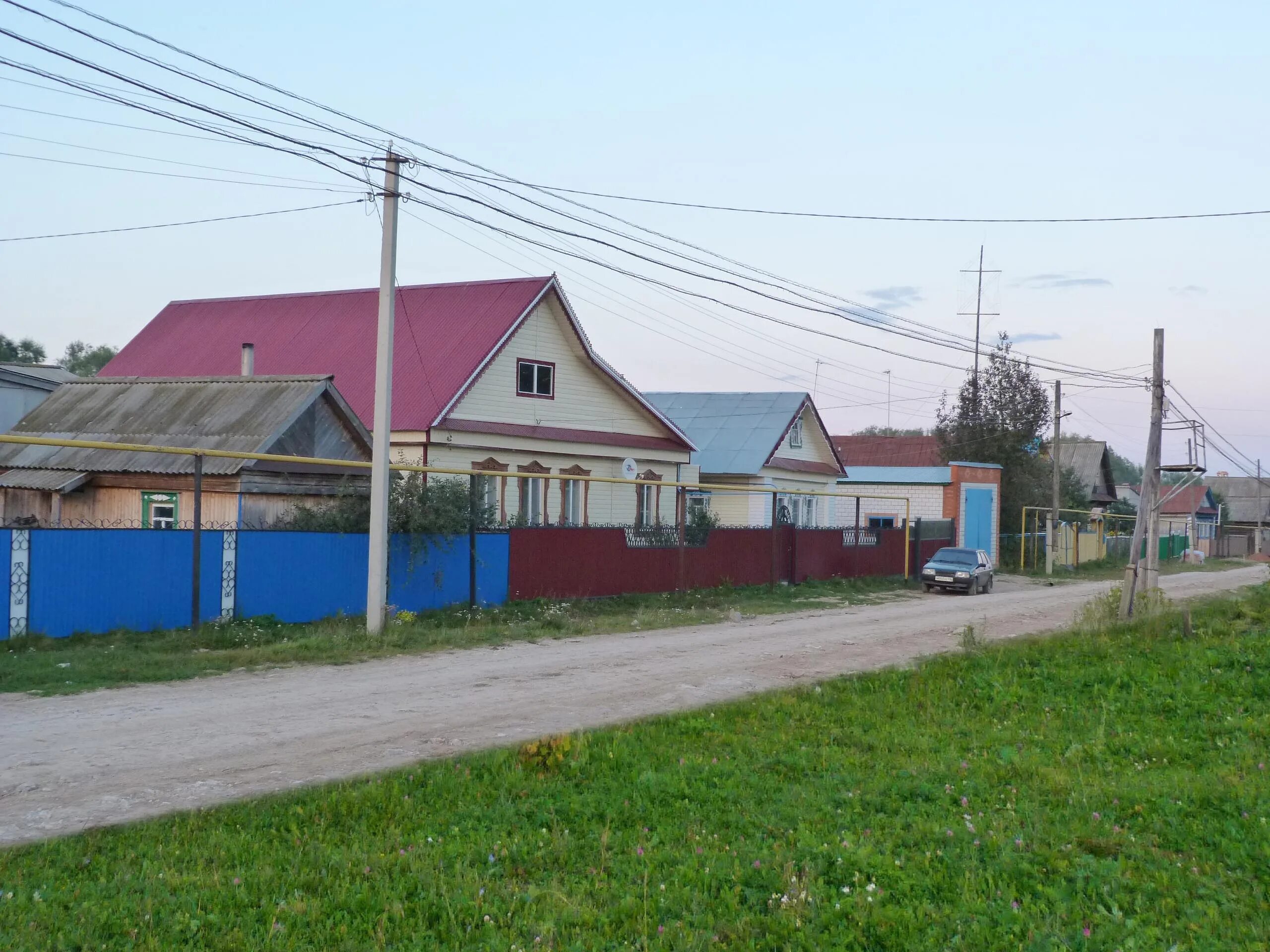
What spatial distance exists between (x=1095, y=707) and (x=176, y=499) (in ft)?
46.6

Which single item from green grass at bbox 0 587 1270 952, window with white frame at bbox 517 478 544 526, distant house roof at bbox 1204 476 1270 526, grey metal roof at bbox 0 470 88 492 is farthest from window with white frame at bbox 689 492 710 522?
distant house roof at bbox 1204 476 1270 526

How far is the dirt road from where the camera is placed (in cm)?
788

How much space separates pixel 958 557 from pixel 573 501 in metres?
10.8

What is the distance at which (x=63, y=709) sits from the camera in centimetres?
1064

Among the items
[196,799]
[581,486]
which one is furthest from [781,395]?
[196,799]

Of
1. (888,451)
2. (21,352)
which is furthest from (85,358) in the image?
(888,451)

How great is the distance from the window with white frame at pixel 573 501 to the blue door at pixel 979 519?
60.4 feet

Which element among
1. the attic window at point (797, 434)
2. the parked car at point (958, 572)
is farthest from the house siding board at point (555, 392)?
the parked car at point (958, 572)

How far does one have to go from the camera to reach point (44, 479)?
1886 centimetres

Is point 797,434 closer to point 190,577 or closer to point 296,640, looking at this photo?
point 296,640

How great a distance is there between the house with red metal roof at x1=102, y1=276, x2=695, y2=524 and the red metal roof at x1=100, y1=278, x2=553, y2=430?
5 centimetres

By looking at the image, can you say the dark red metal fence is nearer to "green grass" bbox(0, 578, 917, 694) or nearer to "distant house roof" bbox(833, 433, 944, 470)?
"green grass" bbox(0, 578, 917, 694)

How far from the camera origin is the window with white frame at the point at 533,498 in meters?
28.8

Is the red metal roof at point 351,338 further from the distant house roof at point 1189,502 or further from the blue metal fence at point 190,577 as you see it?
the distant house roof at point 1189,502
